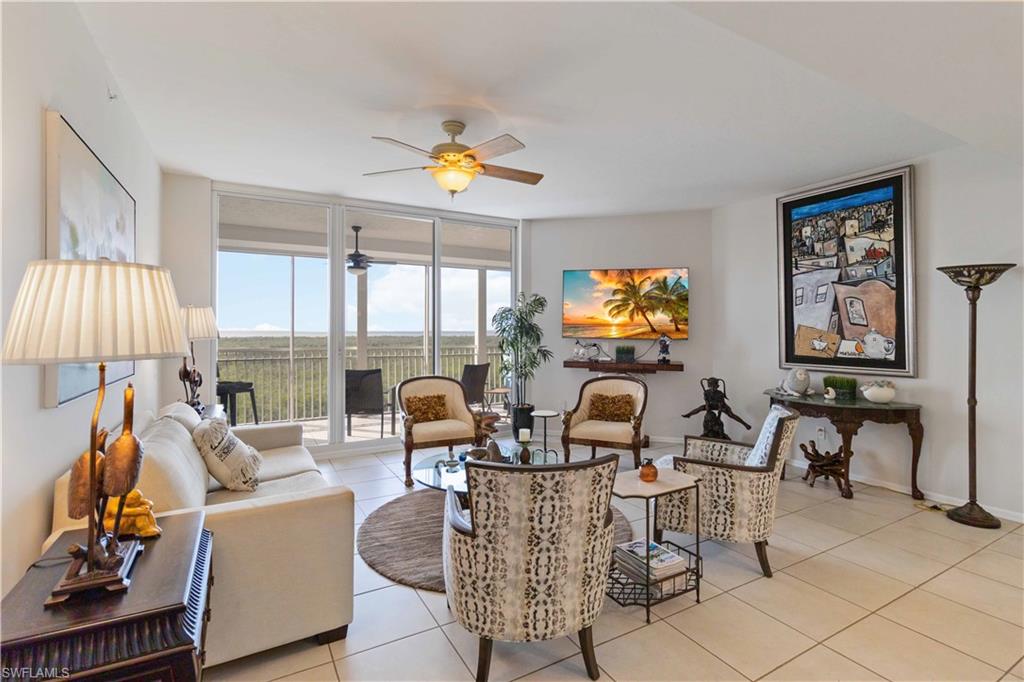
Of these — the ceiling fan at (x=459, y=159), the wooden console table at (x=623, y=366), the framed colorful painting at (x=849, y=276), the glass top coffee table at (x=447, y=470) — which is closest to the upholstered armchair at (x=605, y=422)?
the wooden console table at (x=623, y=366)

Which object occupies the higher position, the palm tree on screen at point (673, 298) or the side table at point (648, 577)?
the palm tree on screen at point (673, 298)

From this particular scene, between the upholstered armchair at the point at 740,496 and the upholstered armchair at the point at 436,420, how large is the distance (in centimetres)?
211

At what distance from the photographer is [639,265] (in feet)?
19.1

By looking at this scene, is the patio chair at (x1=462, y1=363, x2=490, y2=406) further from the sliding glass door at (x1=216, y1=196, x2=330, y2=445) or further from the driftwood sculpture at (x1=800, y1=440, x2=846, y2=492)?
the driftwood sculpture at (x1=800, y1=440, x2=846, y2=492)

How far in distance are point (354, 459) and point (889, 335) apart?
520 centimetres

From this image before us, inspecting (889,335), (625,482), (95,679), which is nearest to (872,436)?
(889,335)

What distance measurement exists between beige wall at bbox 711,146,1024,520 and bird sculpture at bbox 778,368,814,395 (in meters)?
0.27

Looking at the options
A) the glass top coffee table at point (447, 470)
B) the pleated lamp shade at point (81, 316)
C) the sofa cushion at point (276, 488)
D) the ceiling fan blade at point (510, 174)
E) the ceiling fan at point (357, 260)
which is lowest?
the glass top coffee table at point (447, 470)

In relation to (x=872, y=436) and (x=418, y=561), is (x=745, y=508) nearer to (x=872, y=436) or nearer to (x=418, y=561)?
(x=418, y=561)

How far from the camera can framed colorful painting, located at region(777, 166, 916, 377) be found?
13.0 feet

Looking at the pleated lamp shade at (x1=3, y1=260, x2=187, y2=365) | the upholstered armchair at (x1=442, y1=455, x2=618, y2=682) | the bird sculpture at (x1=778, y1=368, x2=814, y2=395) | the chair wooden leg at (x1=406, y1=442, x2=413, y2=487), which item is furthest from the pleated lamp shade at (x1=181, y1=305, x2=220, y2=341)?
the bird sculpture at (x1=778, y1=368, x2=814, y2=395)

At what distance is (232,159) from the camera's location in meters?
3.95

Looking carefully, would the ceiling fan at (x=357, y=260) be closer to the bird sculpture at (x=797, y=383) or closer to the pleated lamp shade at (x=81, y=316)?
the pleated lamp shade at (x=81, y=316)

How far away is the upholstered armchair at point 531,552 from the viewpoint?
1.71 metres
